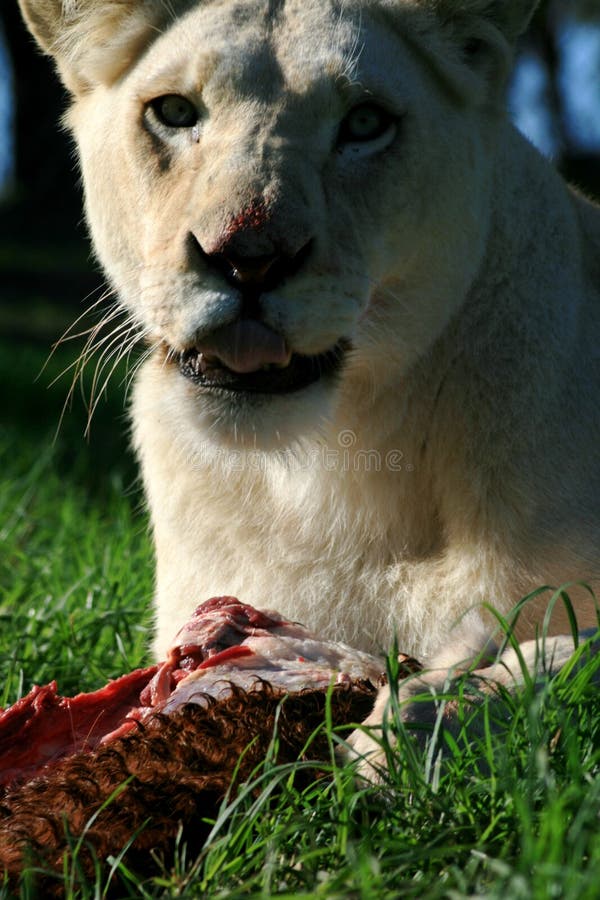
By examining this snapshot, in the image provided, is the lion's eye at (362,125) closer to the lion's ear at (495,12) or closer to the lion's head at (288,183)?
the lion's head at (288,183)

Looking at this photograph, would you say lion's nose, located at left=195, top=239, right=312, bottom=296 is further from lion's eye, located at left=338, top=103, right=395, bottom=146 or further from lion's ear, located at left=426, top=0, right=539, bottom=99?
lion's ear, located at left=426, top=0, right=539, bottom=99

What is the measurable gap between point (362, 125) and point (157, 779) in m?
1.49

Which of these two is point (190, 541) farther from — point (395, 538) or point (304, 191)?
point (304, 191)

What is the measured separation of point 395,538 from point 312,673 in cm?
67

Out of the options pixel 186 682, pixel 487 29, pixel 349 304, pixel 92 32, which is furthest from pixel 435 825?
pixel 92 32

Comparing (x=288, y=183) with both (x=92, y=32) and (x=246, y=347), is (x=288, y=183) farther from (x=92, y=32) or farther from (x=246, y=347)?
(x=92, y=32)

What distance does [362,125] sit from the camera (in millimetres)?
2818

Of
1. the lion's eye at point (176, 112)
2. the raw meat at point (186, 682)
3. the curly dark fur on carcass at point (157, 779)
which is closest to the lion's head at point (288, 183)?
the lion's eye at point (176, 112)

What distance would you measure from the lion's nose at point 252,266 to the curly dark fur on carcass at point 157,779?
0.77 m

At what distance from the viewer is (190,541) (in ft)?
10.6

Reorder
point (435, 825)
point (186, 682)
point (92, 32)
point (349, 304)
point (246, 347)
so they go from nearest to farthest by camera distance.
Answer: point (435, 825) < point (186, 682) < point (246, 347) < point (349, 304) < point (92, 32)

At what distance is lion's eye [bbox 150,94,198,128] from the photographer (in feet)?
9.37

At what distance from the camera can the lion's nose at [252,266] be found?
97.2 inches

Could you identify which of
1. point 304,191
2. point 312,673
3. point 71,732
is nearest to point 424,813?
point 312,673
